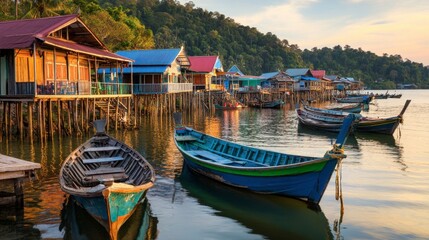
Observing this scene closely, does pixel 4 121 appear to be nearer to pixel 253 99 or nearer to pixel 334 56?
pixel 253 99

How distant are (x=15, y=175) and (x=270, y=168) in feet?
20.4

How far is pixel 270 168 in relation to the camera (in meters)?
10.5

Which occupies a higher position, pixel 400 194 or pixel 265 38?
pixel 265 38

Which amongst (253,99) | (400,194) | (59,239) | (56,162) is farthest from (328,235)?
(253,99)

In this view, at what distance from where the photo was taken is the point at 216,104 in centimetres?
4925

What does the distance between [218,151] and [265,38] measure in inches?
3837

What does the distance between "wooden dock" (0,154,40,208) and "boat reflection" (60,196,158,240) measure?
118cm

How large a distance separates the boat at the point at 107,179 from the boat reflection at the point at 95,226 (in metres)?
0.52

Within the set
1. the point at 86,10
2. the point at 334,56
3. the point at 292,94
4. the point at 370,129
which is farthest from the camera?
the point at 334,56

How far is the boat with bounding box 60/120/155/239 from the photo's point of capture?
25.8 feet

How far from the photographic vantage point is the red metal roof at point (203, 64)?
45.6 metres

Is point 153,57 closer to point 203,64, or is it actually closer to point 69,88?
point 203,64

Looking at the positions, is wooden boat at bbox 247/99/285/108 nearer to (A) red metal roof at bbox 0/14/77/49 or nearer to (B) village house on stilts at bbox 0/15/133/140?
(B) village house on stilts at bbox 0/15/133/140

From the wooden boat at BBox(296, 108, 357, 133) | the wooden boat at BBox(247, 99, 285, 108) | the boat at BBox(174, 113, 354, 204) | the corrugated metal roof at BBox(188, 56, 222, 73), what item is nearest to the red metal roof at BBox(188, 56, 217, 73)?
the corrugated metal roof at BBox(188, 56, 222, 73)
